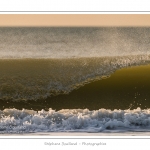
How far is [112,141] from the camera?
1940 mm

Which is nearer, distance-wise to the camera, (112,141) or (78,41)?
(112,141)

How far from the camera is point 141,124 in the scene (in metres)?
2.04

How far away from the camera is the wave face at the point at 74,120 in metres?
2.01

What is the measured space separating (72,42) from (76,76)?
0.71ft

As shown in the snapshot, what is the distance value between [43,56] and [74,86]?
27 centimetres

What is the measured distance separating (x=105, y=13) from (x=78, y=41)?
0.24 meters

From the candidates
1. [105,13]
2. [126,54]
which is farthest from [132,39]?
[105,13]

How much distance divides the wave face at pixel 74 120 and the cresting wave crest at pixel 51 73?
11 cm

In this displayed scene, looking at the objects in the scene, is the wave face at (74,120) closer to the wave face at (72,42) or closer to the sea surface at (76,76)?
the sea surface at (76,76)

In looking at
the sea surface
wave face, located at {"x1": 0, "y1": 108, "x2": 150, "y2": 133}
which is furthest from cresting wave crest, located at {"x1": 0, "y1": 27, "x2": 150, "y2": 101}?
wave face, located at {"x1": 0, "y1": 108, "x2": 150, "y2": 133}

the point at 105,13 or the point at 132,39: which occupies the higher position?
the point at 105,13

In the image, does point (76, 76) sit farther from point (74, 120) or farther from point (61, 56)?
point (74, 120)

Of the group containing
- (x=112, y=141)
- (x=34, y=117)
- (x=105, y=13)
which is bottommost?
(x=112, y=141)

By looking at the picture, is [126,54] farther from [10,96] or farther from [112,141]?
[10,96]
